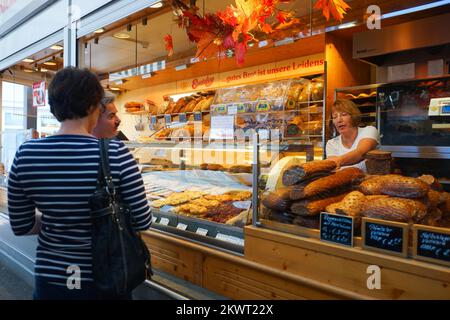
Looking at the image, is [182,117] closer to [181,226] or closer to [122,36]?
[122,36]

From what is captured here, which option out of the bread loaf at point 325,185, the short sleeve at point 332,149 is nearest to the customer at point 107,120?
the bread loaf at point 325,185

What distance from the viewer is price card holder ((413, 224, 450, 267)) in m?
1.22

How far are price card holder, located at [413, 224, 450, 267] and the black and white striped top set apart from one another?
0.95m

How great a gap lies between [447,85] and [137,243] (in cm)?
307

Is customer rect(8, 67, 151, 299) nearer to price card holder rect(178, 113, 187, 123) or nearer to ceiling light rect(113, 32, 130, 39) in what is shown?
price card holder rect(178, 113, 187, 123)

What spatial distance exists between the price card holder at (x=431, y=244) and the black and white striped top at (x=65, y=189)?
95 centimetres

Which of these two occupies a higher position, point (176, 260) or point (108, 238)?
point (108, 238)

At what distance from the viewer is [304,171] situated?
1725 mm

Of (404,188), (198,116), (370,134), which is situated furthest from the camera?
(198,116)

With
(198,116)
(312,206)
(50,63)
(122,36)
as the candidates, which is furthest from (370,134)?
(50,63)

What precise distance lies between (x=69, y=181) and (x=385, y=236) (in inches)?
43.6

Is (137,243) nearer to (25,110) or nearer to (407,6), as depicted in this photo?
(407,6)

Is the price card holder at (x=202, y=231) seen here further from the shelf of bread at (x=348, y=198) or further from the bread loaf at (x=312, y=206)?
the bread loaf at (x=312, y=206)
